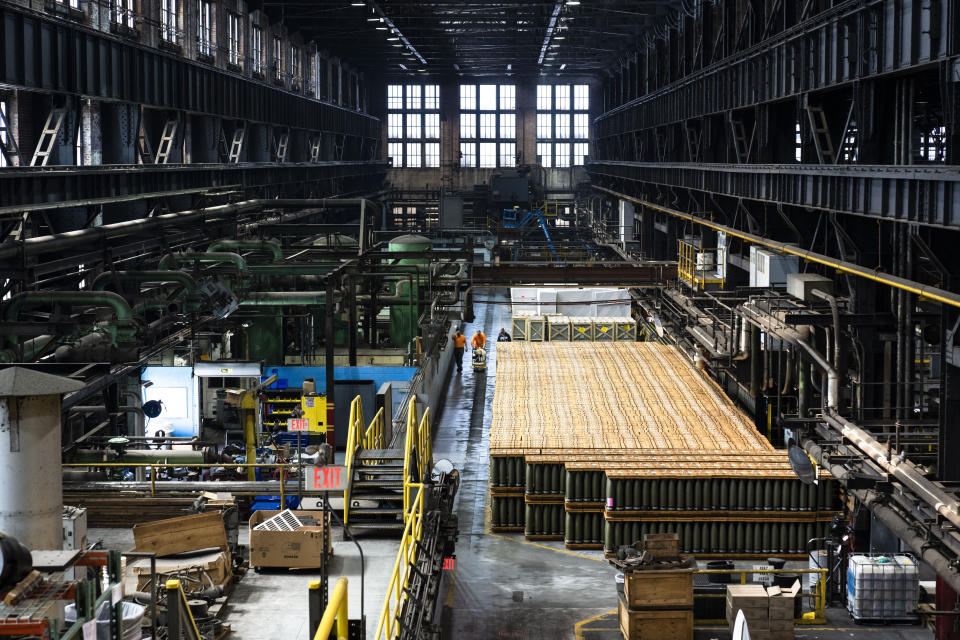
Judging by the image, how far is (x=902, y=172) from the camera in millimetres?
15117

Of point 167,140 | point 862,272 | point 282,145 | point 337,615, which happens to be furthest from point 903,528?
point 282,145

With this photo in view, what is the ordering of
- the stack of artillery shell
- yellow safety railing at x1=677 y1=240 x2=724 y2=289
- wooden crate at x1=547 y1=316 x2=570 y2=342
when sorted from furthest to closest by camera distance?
1. wooden crate at x1=547 y1=316 x2=570 y2=342
2. yellow safety railing at x1=677 y1=240 x2=724 y2=289
3. the stack of artillery shell

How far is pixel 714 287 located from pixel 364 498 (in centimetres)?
1774

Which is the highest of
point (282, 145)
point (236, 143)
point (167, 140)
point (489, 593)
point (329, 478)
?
point (282, 145)

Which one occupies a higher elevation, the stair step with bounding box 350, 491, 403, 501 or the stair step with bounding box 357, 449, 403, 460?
the stair step with bounding box 357, 449, 403, 460

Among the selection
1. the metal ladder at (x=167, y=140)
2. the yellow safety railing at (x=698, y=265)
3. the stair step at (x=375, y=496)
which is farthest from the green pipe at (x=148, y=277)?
the yellow safety railing at (x=698, y=265)

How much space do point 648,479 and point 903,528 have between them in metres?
5.68

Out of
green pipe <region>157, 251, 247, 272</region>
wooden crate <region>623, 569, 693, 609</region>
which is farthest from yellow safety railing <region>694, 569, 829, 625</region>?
green pipe <region>157, 251, 247, 272</region>

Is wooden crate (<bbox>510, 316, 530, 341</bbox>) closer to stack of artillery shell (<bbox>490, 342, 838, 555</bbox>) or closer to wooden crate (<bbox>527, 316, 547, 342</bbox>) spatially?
wooden crate (<bbox>527, 316, 547, 342</bbox>)

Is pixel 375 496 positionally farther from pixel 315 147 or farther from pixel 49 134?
pixel 315 147

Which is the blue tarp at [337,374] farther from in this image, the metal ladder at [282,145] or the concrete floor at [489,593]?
the metal ladder at [282,145]

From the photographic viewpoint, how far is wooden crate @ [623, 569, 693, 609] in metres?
15.4

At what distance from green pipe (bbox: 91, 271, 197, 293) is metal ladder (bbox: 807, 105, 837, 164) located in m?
11.9

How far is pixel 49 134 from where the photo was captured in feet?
69.8
